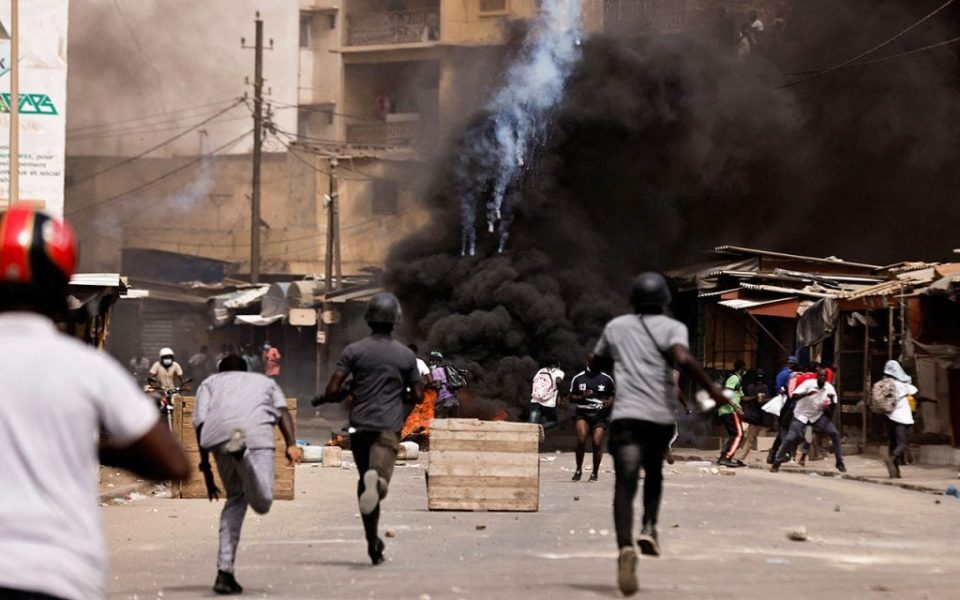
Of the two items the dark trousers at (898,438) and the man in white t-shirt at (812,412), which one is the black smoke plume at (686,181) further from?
the dark trousers at (898,438)

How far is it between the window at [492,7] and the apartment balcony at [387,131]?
412 centimetres

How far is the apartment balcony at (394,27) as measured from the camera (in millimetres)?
54625

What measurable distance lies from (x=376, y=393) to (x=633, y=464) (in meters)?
2.06

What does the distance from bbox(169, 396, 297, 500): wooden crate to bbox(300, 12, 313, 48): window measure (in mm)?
45050

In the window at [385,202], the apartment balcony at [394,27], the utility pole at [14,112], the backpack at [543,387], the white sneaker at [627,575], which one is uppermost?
the apartment balcony at [394,27]

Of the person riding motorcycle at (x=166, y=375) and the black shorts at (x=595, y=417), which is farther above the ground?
the person riding motorcycle at (x=166, y=375)

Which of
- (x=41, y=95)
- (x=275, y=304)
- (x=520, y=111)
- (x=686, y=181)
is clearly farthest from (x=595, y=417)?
(x=275, y=304)

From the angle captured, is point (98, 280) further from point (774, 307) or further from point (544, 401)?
point (774, 307)

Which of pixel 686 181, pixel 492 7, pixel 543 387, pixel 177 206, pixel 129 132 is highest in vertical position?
pixel 492 7

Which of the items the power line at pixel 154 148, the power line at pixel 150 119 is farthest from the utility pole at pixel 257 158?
the power line at pixel 154 148

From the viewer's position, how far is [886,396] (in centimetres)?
1934

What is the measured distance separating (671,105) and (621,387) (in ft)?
Result: 90.9

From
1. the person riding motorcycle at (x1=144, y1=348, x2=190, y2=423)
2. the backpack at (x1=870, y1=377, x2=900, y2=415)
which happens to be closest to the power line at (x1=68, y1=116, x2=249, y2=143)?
the person riding motorcycle at (x1=144, y1=348, x2=190, y2=423)

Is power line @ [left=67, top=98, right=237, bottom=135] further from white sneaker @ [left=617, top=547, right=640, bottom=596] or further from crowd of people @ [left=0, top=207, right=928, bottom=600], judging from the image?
white sneaker @ [left=617, top=547, right=640, bottom=596]
